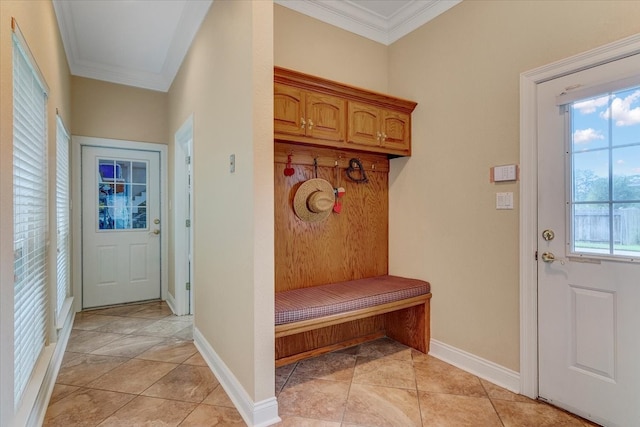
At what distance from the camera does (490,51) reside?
2.20m

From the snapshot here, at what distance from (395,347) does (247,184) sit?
1.91 m

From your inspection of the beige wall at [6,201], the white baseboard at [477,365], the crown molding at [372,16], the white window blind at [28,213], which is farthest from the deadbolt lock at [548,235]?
the white window blind at [28,213]

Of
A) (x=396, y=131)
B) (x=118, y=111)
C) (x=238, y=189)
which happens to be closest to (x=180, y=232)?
(x=118, y=111)

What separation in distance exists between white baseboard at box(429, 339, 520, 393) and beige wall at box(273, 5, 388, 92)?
2273 mm

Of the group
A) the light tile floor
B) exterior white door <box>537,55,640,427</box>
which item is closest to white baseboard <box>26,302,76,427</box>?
the light tile floor

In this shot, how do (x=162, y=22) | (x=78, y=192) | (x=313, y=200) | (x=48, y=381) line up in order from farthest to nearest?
(x=78, y=192) → (x=162, y=22) → (x=313, y=200) → (x=48, y=381)

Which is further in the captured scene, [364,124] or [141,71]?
[141,71]

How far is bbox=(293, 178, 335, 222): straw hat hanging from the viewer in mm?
2463

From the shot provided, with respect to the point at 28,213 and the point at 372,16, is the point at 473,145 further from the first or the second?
the point at 28,213

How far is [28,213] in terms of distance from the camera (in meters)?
1.68

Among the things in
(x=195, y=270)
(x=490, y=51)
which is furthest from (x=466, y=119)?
(x=195, y=270)

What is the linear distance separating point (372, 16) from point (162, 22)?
1.80m

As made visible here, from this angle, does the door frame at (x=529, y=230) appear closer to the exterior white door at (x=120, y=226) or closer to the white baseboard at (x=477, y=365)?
the white baseboard at (x=477, y=365)

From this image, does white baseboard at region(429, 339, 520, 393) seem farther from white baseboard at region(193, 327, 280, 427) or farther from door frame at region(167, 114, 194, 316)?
door frame at region(167, 114, 194, 316)
